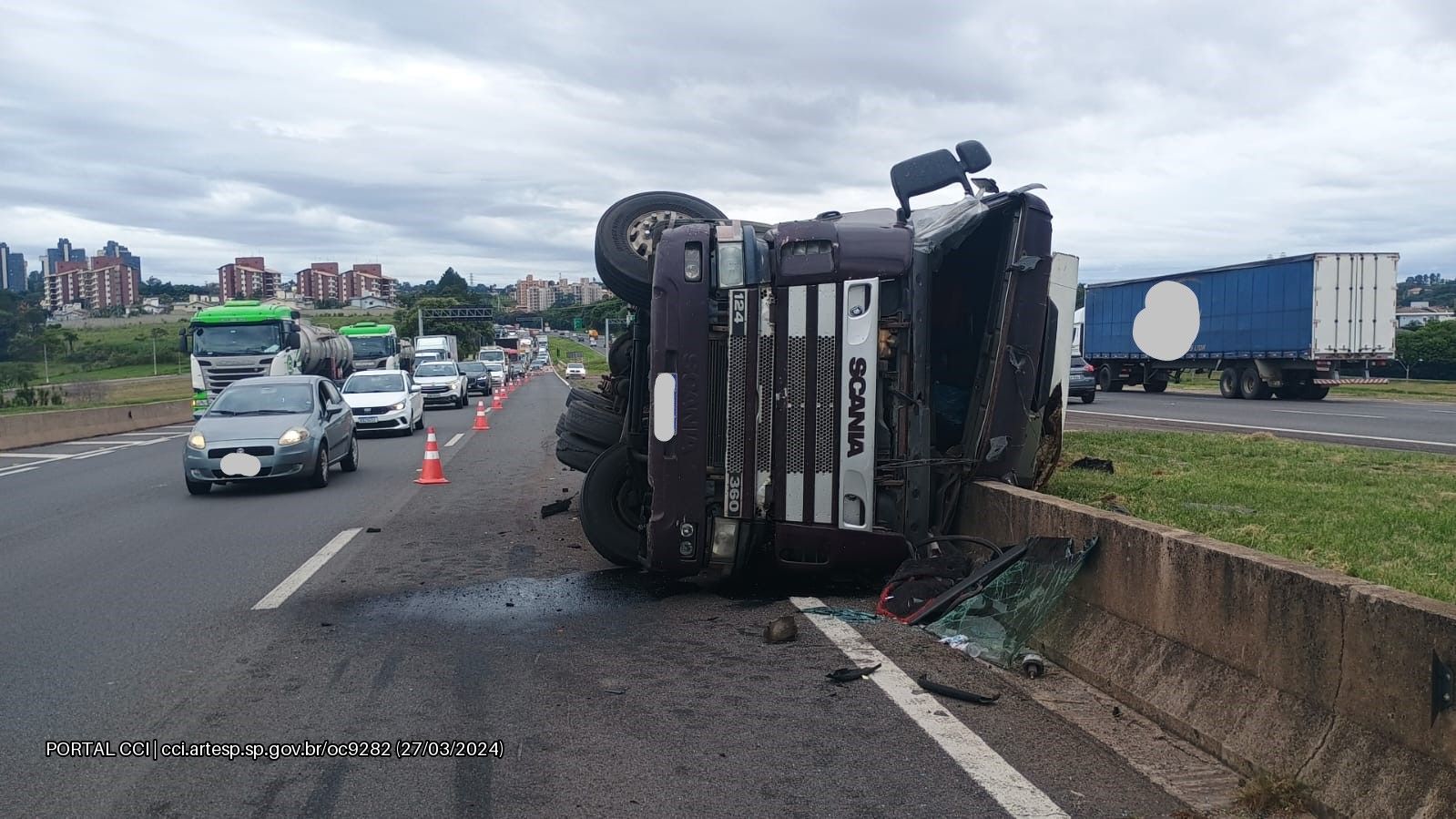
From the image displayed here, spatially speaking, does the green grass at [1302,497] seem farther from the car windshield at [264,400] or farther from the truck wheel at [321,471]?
the car windshield at [264,400]

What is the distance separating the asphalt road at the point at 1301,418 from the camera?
17.9 meters

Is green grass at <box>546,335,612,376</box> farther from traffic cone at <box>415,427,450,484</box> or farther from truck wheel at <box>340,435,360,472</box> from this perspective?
traffic cone at <box>415,427,450,484</box>

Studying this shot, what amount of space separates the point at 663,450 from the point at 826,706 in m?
2.09

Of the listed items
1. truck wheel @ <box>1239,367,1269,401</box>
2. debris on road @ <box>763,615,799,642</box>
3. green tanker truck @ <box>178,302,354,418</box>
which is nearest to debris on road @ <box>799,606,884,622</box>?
debris on road @ <box>763,615,799,642</box>

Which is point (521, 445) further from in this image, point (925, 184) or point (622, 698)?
point (622, 698)

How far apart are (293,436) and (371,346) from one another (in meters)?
30.3

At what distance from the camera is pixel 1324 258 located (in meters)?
31.3

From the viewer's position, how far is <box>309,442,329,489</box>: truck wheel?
48.5 ft

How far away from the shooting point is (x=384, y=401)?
24453mm

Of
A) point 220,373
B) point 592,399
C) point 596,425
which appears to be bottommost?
point 220,373

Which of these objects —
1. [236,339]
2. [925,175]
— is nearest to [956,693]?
[925,175]

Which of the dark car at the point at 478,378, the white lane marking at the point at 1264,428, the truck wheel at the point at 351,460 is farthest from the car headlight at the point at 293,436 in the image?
the dark car at the point at 478,378

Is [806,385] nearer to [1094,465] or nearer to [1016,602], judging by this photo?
[1016,602]

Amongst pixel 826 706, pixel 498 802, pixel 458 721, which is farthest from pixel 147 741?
pixel 826 706
